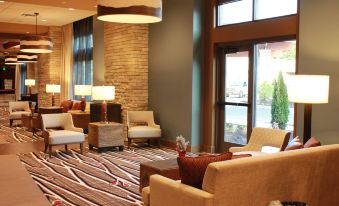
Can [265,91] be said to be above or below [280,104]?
above

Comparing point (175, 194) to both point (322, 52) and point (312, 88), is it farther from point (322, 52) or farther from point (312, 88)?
point (322, 52)

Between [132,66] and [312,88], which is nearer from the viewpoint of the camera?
[312,88]

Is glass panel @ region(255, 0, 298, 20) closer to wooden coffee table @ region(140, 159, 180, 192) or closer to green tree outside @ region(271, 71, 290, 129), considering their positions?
green tree outside @ region(271, 71, 290, 129)

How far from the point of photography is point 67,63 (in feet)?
49.6

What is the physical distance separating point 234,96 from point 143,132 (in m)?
2.17

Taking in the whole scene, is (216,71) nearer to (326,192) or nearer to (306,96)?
(306,96)

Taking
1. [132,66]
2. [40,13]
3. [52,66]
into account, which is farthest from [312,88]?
[52,66]

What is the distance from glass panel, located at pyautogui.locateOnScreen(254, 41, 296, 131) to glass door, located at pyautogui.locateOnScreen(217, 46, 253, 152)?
6.9 inches

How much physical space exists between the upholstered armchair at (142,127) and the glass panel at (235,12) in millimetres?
2715

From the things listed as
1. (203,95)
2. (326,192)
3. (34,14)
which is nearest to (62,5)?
(34,14)

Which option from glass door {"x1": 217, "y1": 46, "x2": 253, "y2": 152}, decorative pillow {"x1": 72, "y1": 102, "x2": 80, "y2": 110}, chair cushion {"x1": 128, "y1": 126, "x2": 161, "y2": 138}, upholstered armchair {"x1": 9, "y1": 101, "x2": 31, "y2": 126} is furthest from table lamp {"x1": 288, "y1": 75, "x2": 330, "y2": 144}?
upholstered armchair {"x1": 9, "y1": 101, "x2": 31, "y2": 126}

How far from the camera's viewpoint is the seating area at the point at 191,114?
3596 millimetres

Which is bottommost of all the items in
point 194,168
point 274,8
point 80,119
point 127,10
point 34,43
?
point 80,119

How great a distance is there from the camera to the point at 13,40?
1894cm
